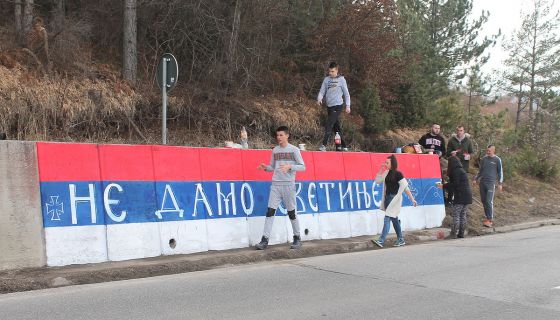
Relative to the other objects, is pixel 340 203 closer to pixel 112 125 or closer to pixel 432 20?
pixel 112 125

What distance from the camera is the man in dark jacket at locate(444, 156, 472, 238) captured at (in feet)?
39.7

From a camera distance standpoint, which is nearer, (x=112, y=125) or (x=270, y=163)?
(x=270, y=163)

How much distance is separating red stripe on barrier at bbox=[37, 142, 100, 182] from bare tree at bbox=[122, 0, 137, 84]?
232 inches

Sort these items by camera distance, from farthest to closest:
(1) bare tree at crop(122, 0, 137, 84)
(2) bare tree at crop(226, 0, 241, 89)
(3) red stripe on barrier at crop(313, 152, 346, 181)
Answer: (2) bare tree at crop(226, 0, 241, 89), (1) bare tree at crop(122, 0, 137, 84), (3) red stripe on barrier at crop(313, 152, 346, 181)

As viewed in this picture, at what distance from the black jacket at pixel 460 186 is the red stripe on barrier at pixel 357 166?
6.28 feet

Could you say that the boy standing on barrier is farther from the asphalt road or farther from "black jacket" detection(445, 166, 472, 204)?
"black jacket" detection(445, 166, 472, 204)

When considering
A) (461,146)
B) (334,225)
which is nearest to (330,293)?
(334,225)

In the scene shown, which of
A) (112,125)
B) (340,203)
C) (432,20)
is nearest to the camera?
(340,203)

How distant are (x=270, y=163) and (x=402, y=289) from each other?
356 cm

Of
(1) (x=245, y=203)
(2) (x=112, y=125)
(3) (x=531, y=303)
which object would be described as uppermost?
(2) (x=112, y=125)

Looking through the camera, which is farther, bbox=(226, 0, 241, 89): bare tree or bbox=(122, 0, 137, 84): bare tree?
bbox=(226, 0, 241, 89): bare tree

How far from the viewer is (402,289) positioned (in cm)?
675

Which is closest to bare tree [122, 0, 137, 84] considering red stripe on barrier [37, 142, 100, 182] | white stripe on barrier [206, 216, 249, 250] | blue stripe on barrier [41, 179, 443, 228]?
blue stripe on barrier [41, 179, 443, 228]

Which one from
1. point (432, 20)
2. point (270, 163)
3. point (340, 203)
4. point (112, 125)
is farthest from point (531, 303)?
point (432, 20)
